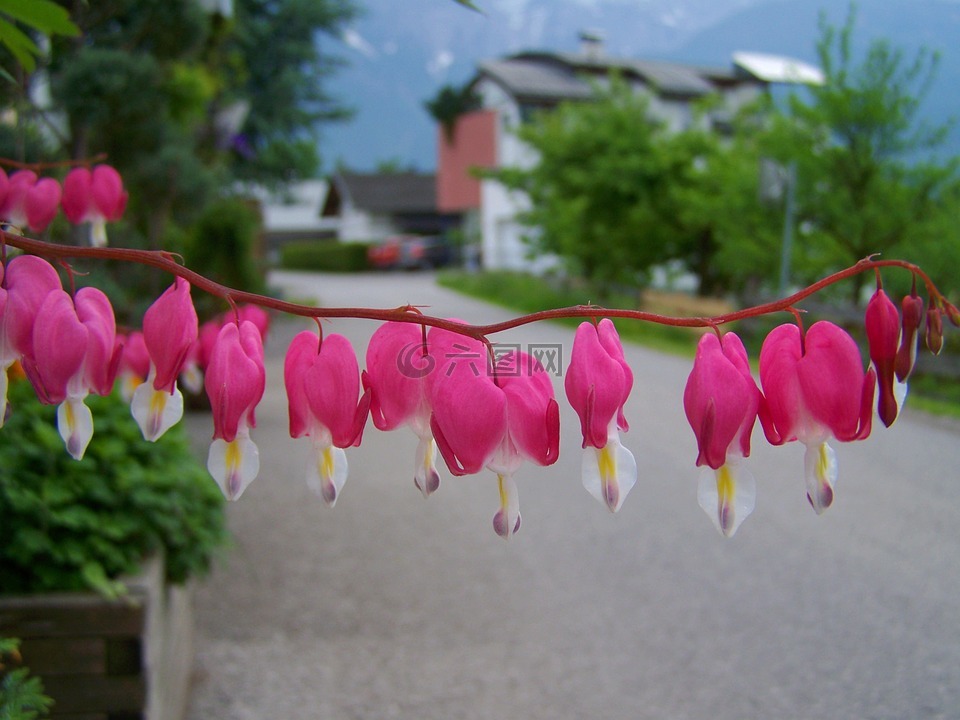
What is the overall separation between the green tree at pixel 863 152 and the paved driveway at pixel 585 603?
3.36 meters

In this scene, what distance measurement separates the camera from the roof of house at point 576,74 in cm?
1977

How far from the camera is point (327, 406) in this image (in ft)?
2.13

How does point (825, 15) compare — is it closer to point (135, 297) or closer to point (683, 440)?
point (683, 440)

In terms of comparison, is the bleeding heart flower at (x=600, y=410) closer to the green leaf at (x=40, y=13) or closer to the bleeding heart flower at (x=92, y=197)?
the green leaf at (x=40, y=13)

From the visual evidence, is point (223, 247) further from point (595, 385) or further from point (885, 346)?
point (885, 346)

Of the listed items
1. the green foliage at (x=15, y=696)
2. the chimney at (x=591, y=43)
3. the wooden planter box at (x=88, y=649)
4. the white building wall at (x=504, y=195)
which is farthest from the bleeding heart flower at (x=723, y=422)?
the chimney at (x=591, y=43)

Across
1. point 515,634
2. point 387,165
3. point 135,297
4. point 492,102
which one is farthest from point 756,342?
point 387,165

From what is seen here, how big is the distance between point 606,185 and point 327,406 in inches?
456

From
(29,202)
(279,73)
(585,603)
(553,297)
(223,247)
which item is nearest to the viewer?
(29,202)

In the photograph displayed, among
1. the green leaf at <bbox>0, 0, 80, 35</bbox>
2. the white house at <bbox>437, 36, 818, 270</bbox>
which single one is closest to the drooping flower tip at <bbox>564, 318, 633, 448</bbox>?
the green leaf at <bbox>0, 0, 80, 35</bbox>

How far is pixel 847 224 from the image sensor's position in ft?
25.4

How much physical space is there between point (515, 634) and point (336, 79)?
14.7 meters

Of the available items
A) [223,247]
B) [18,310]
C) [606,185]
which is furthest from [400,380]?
[606,185]

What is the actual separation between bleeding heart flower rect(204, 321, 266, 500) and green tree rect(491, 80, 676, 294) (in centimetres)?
1116
